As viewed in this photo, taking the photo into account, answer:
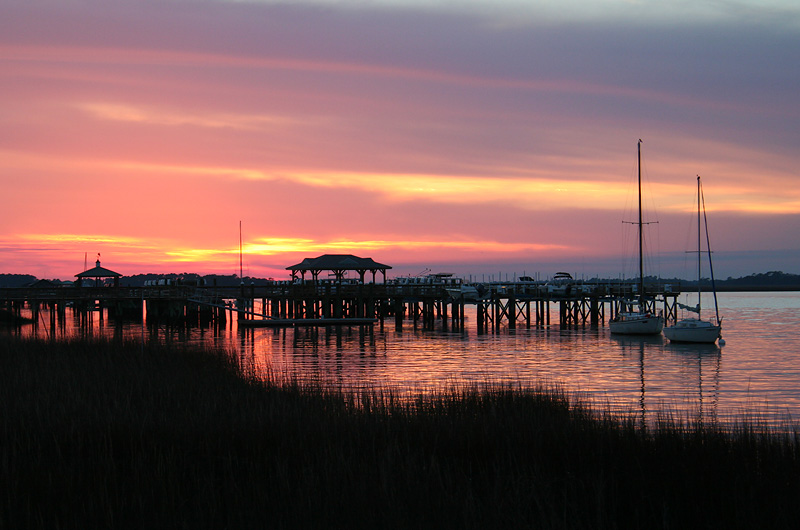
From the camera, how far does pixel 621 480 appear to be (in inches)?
412

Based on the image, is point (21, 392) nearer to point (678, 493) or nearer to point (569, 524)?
point (569, 524)

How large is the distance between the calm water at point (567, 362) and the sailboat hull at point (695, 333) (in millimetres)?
796

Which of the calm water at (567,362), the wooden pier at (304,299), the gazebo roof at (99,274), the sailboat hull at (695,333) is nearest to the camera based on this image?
the calm water at (567,362)

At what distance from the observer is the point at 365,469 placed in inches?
416

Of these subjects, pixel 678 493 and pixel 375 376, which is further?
pixel 375 376

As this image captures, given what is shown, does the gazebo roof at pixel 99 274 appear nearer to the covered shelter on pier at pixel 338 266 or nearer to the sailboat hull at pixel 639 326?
the covered shelter on pier at pixel 338 266

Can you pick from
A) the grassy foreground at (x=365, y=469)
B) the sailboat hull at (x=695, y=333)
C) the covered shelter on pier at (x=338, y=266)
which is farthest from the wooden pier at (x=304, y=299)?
the grassy foreground at (x=365, y=469)

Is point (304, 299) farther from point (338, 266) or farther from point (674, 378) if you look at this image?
point (674, 378)

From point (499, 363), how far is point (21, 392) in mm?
22901

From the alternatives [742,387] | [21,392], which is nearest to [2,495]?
[21,392]

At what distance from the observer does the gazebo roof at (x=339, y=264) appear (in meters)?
69.8

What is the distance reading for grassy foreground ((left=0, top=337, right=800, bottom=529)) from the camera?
30.1ft

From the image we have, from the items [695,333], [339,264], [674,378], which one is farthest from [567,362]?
[339,264]

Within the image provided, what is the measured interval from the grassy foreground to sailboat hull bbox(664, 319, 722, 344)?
3473 cm
